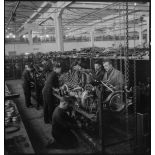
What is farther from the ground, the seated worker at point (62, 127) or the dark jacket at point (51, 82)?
the dark jacket at point (51, 82)

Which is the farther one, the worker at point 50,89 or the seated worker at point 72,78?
the seated worker at point 72,78

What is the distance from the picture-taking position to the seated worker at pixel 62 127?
3.35 metres

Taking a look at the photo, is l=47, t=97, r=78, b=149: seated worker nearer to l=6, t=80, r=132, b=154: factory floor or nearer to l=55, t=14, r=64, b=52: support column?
l=6, t=80, r=132, b=154: factory floor

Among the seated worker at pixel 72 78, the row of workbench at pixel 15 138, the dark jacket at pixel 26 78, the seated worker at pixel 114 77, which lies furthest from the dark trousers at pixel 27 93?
the seated worker at pixel 114 77

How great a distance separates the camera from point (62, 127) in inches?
135

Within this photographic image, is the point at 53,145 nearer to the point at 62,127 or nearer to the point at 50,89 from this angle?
the point at 62,127

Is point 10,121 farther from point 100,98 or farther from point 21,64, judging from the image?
point 21,64

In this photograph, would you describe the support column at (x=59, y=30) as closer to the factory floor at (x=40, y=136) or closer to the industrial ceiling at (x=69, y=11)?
the industrial ceiling at (x=69, y=11)

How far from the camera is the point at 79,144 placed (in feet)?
12.0

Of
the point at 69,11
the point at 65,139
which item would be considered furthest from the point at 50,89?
the point at 69,11

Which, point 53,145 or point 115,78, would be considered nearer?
point 53,145

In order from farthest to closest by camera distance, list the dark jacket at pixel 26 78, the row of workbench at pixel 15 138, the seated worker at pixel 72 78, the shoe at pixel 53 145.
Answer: the dark jacket at pixel 26 78 < the seated worker at pixel 72 78 < the shoe at pixel 53 145 < the row of workbench at pixel 15 138

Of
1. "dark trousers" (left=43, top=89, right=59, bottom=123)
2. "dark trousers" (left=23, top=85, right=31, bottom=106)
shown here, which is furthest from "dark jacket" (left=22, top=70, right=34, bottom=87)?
"dark trousers" (left=43, top=89, right=59, bottom=123)
